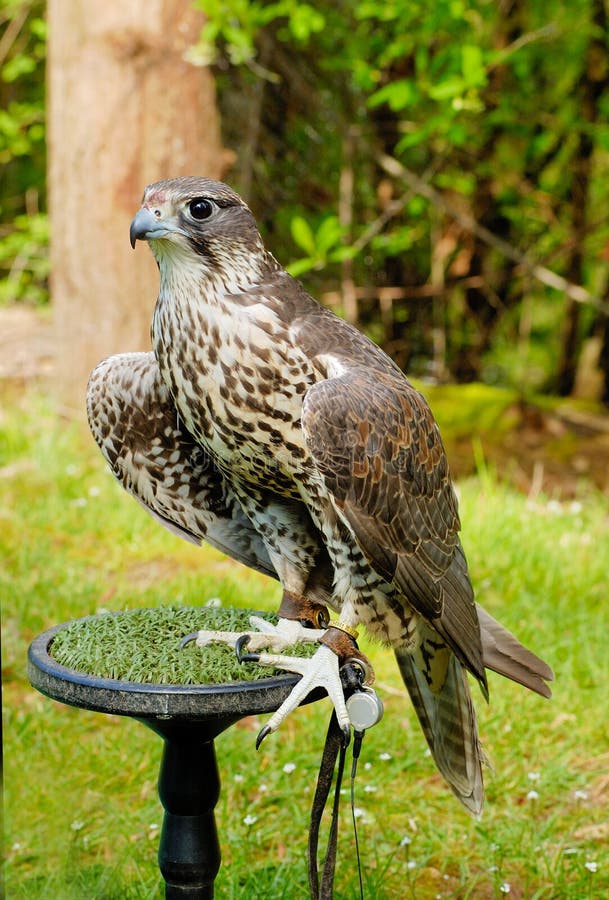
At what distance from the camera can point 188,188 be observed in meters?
2.00

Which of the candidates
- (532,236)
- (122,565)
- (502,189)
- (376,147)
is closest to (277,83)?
(376,147)

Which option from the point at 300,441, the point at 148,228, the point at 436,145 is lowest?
the point at 300,441

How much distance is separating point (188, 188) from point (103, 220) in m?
3.08

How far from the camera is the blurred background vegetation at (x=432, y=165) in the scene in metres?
5.12

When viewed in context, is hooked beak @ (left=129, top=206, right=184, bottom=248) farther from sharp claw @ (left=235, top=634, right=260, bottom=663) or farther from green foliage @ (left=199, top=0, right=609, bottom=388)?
green foliage @ (left=199, top=0, right=609, bottom=388)

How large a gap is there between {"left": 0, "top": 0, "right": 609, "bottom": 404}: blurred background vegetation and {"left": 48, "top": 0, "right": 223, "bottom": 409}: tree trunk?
12.0 inches

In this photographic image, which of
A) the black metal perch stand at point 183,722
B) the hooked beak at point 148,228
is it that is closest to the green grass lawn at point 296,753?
the black metal perch stand at point 183,722

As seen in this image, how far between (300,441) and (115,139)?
3265 mm

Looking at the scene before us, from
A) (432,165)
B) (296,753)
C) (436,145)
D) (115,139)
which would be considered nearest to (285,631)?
(296,753)

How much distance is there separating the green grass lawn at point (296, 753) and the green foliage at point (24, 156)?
3443 millimetres

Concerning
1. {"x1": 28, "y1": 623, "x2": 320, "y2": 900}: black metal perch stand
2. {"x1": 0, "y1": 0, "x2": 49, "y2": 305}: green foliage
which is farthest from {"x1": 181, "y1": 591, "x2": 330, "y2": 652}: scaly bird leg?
{"x1": 0, "y1": 0, "x2": 49, "y2": 305}: green foliage

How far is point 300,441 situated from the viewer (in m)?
2.02

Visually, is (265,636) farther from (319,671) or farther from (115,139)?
(115,139)

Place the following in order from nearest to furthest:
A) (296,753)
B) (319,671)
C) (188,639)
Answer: (319,671) → (188,639) → (296,753)
